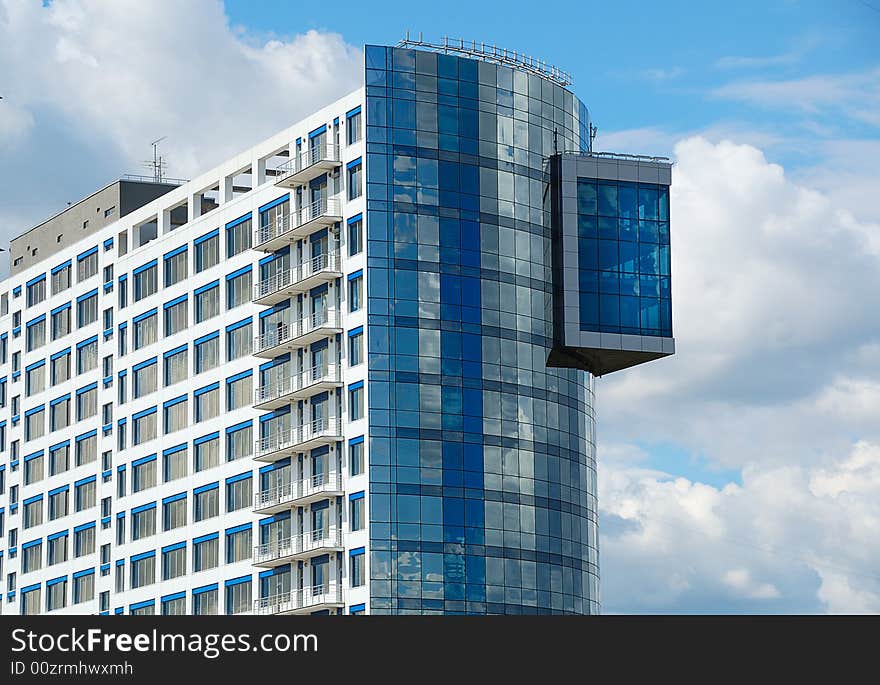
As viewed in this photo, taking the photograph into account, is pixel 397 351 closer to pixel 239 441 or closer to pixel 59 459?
pixel 239 441

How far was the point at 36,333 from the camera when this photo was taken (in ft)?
527

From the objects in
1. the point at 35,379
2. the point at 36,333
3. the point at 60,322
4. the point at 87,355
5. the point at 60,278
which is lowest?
the point at 35,379

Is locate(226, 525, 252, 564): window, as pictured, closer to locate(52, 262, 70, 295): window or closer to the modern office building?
the modern office building

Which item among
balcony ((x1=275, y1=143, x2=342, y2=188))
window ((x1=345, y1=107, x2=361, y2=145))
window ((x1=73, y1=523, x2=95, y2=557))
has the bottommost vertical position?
window ((x1=73, y1=523, x2=95, y2=557))

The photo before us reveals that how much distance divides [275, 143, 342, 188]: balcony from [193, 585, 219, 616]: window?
94.0 feet

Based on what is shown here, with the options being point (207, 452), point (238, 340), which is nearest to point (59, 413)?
point (207, 452)

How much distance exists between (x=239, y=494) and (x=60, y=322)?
34.0m

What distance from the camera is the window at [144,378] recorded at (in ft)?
469

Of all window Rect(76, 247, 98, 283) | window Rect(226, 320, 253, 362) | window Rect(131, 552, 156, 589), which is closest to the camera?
window Rect(226, 320, 253, 362)

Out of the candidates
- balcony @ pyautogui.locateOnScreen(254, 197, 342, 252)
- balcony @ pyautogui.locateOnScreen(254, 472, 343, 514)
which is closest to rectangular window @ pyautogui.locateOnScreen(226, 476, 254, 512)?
balcony @ pyautogui.locateOnScreen(254, 472, 343, 514)

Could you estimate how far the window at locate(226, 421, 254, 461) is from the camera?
427 feet

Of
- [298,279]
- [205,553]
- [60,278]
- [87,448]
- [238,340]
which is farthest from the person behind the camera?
[60,278]
